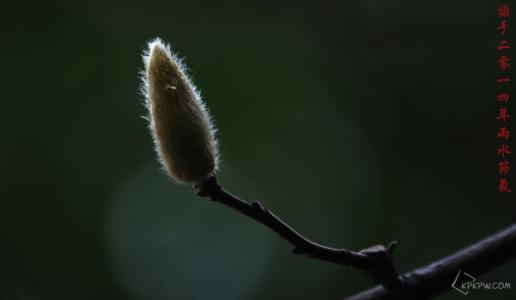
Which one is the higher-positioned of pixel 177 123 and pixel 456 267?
pixel 177 123

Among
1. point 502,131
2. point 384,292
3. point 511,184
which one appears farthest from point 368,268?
point 511,184

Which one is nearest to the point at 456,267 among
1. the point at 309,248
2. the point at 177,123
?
the point at 309,248

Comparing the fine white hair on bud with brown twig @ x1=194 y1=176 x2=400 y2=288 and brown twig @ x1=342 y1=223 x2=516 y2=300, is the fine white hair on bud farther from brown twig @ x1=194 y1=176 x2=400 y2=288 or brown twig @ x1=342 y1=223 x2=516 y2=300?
brown twig @ x1=342 y1=223 x2=516 y2=300

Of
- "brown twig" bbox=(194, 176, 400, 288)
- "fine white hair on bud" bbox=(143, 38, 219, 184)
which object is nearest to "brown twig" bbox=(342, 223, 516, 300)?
"brown twig" bbox=(194, 176, 400, 288)

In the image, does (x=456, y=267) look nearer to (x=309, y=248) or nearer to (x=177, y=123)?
(x=309, y=248)

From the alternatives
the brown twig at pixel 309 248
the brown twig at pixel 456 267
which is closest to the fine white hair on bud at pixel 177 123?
the brown twig at pixel 309 248
